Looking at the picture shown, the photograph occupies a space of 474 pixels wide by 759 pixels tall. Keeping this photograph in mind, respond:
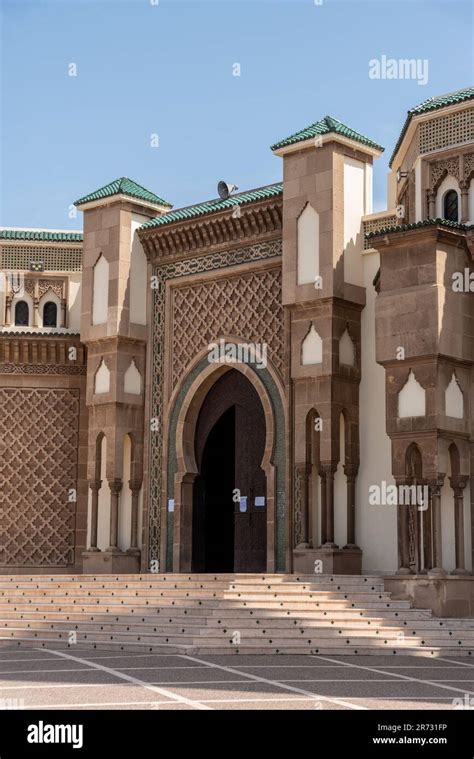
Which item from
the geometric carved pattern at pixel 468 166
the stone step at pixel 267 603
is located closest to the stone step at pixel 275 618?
the stone step at pixel 267 603

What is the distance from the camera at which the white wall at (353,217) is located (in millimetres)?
12461

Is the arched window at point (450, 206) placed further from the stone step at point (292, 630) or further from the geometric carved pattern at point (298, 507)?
the stone step at point (292, 630)

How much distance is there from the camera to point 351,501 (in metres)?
12.1

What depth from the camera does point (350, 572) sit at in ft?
39.0

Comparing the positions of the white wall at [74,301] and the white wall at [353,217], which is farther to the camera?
the white wall at [74,301]

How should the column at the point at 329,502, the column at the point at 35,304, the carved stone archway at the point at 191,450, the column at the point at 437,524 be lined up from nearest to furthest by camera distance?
the column at the point at 437,524 < the column at the point at 329,502 < the carved stone archway at the point at 191,450 < the column at the point at 35,304

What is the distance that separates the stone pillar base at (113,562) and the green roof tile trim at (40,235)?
15.3 ft

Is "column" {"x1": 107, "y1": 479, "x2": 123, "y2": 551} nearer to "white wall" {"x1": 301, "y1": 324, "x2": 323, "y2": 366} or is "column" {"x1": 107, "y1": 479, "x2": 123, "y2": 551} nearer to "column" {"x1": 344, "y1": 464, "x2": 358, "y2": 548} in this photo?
"white wall" {"x1": 301, "y1": 324, "x2": 323, "y2": 366}

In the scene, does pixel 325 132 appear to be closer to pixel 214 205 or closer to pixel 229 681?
pixel 214 205

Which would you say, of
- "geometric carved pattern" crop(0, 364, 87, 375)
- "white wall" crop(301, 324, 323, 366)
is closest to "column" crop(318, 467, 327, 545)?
"white wall" crop(301, 324, 323, 366)

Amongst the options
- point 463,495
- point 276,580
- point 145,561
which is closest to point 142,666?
point 276,580

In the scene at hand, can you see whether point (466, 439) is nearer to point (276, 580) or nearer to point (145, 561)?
point (276, 580)

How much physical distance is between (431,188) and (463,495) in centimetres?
324

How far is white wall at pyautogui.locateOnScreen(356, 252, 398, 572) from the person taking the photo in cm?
1193
